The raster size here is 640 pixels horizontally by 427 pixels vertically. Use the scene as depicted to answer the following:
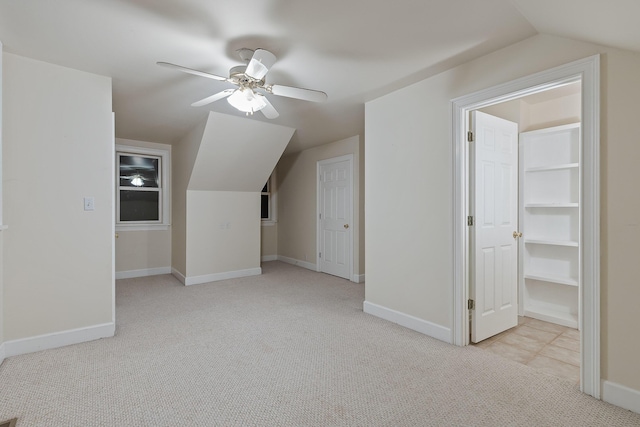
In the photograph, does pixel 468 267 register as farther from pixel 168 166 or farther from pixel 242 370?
pixel 168 166

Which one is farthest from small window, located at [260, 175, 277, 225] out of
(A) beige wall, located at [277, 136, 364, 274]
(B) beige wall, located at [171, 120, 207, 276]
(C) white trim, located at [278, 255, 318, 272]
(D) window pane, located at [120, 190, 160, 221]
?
(D) window pane, located at [120, 190, 160, 221]

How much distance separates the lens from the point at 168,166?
216 inches

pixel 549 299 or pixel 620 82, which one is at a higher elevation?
pixel 620 82

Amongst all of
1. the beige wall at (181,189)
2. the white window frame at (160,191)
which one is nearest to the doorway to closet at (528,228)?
the beige wall at (181,189)

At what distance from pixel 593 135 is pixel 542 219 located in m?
1.77

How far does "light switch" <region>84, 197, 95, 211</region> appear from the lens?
8.95 ft

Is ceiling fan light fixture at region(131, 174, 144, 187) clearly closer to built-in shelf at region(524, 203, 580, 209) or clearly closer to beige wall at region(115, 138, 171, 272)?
beige wall at region(115, 138, 171, 272)

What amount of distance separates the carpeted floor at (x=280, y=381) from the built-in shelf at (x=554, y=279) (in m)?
1.24

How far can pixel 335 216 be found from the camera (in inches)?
211

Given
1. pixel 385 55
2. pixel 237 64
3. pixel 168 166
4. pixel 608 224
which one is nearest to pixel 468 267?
pixel 608 224

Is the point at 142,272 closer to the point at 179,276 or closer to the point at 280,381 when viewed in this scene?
the point at 179,276

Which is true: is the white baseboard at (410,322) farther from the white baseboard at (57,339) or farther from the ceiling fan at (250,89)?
the white baseboard at (57,339)

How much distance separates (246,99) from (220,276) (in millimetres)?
3319

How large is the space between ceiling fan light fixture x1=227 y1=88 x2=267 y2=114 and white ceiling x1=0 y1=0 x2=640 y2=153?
0.86ft
